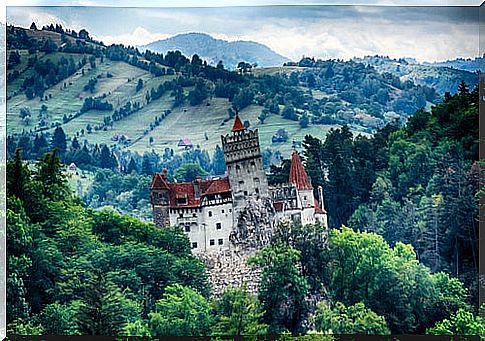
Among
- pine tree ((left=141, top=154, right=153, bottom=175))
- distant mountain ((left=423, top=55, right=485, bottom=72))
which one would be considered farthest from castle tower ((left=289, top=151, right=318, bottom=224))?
distant mountain ((left=423, top=55, right=485, bottom=72))

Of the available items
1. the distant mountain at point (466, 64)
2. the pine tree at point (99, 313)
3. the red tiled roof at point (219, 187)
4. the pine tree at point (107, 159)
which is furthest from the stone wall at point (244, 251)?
the distant mountain at point (466, 64)

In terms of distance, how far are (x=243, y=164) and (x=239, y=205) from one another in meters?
0.35

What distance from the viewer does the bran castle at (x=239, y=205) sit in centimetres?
852

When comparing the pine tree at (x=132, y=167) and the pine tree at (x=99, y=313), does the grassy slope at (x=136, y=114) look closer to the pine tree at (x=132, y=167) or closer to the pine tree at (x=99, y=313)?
the pine tree at (x=132, y=167)

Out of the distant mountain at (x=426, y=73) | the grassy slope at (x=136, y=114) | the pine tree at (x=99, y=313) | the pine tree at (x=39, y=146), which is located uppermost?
the distant mountain at (x=426, y=73)

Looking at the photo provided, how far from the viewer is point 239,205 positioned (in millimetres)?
8539

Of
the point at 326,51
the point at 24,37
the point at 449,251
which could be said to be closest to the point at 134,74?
the point at 24,37

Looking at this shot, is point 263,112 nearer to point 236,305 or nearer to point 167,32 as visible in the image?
point 167,32

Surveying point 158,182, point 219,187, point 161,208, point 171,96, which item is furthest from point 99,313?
point 171,96

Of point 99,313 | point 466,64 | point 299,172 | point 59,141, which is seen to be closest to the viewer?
point 466,64

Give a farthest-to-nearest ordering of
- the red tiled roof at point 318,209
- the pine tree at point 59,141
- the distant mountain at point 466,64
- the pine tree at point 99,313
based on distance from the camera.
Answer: the pine tree at point 59,141
the red tiled roof at point 318,209
the pine tree at point 99,313
the distant mountain at point 466,64

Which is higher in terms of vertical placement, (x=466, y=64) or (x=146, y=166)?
(x=466, y=64)

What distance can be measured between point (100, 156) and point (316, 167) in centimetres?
185

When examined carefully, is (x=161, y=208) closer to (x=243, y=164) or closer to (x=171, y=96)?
(x=243, y=164)
